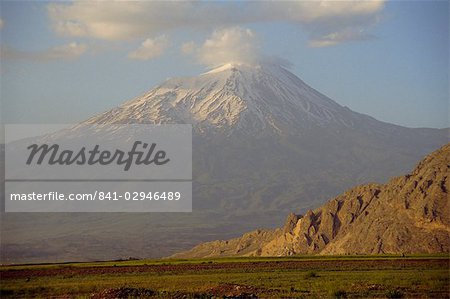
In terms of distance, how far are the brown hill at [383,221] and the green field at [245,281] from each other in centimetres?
3040

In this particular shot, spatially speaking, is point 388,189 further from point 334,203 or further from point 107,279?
point 107,279

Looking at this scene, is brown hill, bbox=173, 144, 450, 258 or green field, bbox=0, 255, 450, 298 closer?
green field, bbox=0, 255, 450, 298

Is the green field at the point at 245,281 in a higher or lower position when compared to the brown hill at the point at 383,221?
lower

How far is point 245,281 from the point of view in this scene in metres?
35.4

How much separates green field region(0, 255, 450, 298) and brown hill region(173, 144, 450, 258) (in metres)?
30.4

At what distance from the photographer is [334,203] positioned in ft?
318

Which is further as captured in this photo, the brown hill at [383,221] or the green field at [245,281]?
the brown hill at [383,221]

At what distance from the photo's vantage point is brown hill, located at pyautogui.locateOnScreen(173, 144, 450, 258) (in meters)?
74.9

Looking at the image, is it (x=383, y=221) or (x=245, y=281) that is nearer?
(x=245, y=281)

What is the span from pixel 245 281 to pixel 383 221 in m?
50.1

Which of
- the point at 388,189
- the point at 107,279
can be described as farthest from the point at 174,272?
the point at 388,189

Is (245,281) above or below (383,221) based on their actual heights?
below

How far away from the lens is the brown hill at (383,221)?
74.9m

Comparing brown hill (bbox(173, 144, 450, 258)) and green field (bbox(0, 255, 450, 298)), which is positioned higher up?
brown hill (bbox(173, 144, 450, 258))
